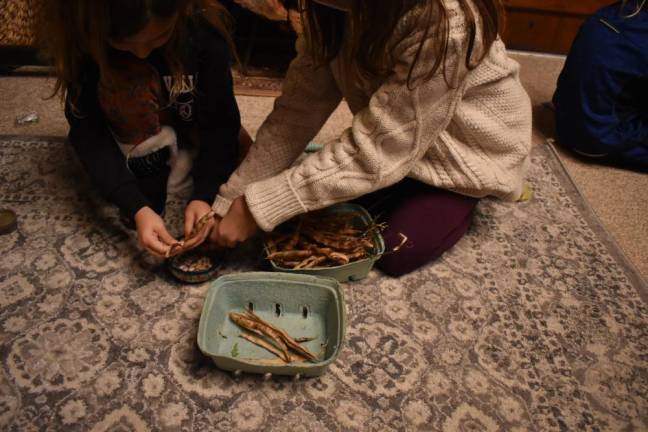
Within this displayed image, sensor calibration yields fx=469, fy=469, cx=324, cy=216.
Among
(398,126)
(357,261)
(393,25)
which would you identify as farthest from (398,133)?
(357,261)

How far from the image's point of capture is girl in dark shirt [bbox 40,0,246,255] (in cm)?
81

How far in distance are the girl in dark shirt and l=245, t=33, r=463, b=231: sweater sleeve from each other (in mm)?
207

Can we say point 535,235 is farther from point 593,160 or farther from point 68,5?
point 68,5

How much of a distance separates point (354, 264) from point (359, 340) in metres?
0.16

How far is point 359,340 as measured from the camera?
0.98m

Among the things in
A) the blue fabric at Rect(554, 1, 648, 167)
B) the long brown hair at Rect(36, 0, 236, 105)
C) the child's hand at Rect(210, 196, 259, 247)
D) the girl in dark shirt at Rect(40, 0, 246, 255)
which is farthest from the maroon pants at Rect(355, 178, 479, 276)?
the blue fabric at Rect(554, 1, 648, 167)

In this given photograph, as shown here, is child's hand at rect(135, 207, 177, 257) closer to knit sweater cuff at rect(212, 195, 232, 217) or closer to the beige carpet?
knit sweater cuff at rect(212, 195, 232, 217)

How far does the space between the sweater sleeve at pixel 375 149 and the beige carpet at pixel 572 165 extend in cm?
64

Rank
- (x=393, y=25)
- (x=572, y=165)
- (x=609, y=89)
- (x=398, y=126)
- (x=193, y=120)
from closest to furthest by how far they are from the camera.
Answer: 1. (x=393, y=25)
2. (x=398, y=126)
3. (x=193, y=120)
4. (x=609, y=89)
5. (x=572, y=165)

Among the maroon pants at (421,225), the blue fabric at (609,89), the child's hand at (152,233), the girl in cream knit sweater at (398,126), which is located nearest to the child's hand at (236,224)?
the girl in cream knit sweater at (398,126)

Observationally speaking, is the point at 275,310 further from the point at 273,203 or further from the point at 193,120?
the point at 193,120

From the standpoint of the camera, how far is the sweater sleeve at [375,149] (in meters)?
0.83

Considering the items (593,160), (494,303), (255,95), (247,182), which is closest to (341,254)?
(247,182)

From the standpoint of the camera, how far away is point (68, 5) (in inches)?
31.2
